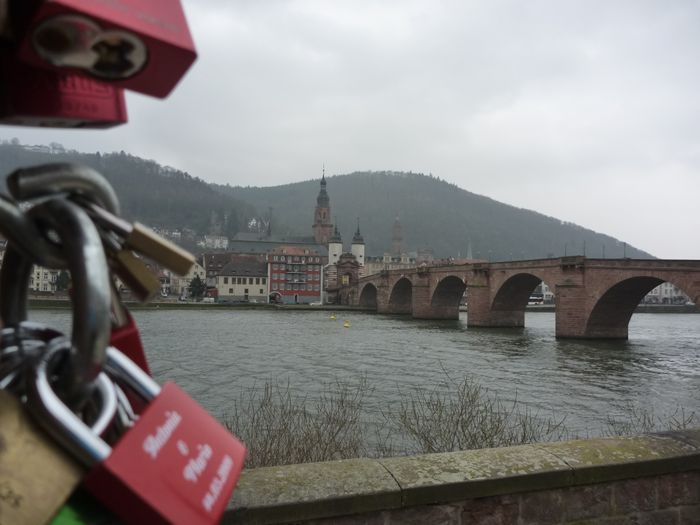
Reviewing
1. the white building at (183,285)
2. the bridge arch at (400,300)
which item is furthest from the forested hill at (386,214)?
the bridge arch at (400,300)

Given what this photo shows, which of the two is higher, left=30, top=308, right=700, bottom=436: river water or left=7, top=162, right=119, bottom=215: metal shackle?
left=7, top=162, right=119, bottom=215: metal shackle

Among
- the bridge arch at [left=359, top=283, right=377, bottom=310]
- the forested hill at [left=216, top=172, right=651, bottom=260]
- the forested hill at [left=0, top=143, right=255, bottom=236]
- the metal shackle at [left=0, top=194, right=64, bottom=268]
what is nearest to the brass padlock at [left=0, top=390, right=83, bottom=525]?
the metal shackle at [left=0, top=194, right=64, bottom=268]

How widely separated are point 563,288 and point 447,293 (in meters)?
21.6

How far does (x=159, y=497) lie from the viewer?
73 centimetres

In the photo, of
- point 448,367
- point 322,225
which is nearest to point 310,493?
point 448,367

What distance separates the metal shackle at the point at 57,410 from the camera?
2.38 ft

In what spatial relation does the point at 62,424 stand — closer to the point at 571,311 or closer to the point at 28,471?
the point at 28,471

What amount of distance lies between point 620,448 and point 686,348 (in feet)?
99.0

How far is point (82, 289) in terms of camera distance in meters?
0.81

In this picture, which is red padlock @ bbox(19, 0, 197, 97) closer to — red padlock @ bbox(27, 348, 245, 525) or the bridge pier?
red padlock @ bbox(27, 348, 245, 525)

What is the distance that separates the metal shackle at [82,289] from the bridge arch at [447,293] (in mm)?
50589

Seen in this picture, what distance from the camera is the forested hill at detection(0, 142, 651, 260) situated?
118 metres

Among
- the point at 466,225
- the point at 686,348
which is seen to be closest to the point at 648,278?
the point at 686,348

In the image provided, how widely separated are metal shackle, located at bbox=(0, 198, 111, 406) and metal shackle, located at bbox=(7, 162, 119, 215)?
0.03 m
